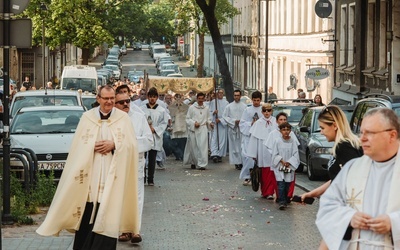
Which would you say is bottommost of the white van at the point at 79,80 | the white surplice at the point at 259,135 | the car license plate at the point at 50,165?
the car license plate at the point at 50,165

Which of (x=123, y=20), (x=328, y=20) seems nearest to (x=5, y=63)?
(x=328, y=20)

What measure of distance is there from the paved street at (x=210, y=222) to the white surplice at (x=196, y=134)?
3.68 meters

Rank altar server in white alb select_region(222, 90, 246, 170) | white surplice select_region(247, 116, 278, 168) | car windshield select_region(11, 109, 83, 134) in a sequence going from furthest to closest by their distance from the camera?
altar server in white alb select_region(222, 90, 246, 170)
car windshield select_region(11, 109, 83, 134)
white surplice select_region(247, 116, 278, 168)

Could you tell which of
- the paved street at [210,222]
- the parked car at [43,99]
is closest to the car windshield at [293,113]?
the parked car at [43,99]

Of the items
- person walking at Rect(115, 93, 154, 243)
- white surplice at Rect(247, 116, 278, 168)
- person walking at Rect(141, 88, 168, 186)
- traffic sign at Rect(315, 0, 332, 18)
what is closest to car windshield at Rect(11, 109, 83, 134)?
person walking at Rect(141, 88, 168, 186)

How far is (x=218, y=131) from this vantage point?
29141mm

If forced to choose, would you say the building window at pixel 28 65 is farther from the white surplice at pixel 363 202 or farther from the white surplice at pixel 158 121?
the white surplice at pixel 363 202

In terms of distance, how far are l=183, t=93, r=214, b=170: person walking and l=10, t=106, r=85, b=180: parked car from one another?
514 centimetres

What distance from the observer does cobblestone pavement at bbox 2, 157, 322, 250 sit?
13570 mm

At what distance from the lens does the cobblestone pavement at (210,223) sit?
13.6 metres

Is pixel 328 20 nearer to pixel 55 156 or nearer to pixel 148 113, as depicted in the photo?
pixel 148 113

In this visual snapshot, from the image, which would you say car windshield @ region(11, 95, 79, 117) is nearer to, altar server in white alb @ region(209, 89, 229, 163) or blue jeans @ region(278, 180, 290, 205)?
altar server in white alb @ region(209, 89, 229, 163)

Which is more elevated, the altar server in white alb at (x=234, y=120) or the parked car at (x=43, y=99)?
the parked car at (x=43, y=99)

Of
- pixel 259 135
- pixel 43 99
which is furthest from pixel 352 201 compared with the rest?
pixel 43 99
